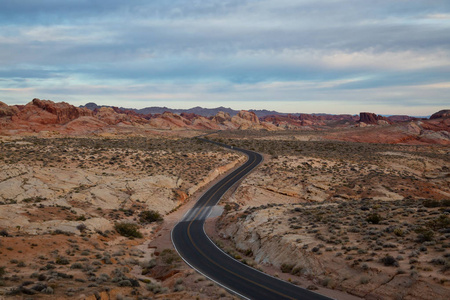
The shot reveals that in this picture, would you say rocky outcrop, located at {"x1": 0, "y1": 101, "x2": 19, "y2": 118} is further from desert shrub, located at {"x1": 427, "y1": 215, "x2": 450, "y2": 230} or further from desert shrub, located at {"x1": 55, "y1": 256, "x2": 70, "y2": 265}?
desert shrub, located at {"x1": 427, "y1": 215, "x2": 450, "y2": 230}

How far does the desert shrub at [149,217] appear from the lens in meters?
40.3

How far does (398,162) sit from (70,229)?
65.4m

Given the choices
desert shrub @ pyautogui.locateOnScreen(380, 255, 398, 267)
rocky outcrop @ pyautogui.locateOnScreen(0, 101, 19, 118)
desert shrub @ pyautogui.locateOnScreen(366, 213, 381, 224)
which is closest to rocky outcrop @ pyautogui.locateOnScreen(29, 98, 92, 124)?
rocky outcrop @ pyautogui.locateOnScreen(0, 101, 19, 118)

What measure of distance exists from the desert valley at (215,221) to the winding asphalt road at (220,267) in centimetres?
103

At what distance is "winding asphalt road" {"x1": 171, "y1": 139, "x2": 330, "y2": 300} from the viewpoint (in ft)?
59.4

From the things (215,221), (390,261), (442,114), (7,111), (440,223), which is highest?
(442,114)

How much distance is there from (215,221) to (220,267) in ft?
52.5

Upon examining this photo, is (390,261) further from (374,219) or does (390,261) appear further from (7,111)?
(7,111)

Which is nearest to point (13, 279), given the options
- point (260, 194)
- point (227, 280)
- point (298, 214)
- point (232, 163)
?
point (227, 280)

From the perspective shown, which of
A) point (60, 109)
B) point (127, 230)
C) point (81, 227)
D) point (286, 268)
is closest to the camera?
point (286, 268)

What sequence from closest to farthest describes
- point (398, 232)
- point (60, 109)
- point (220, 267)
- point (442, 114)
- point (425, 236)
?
A: 1. point (425, 236)
2. point (398, 232)
3. point (220, 267)
4. point (60, 109)
5. point (442, 114)

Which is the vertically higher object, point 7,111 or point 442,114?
→ point 442,114

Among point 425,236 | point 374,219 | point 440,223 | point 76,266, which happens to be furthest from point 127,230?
point 440,223

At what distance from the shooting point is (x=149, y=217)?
40.9 meters
